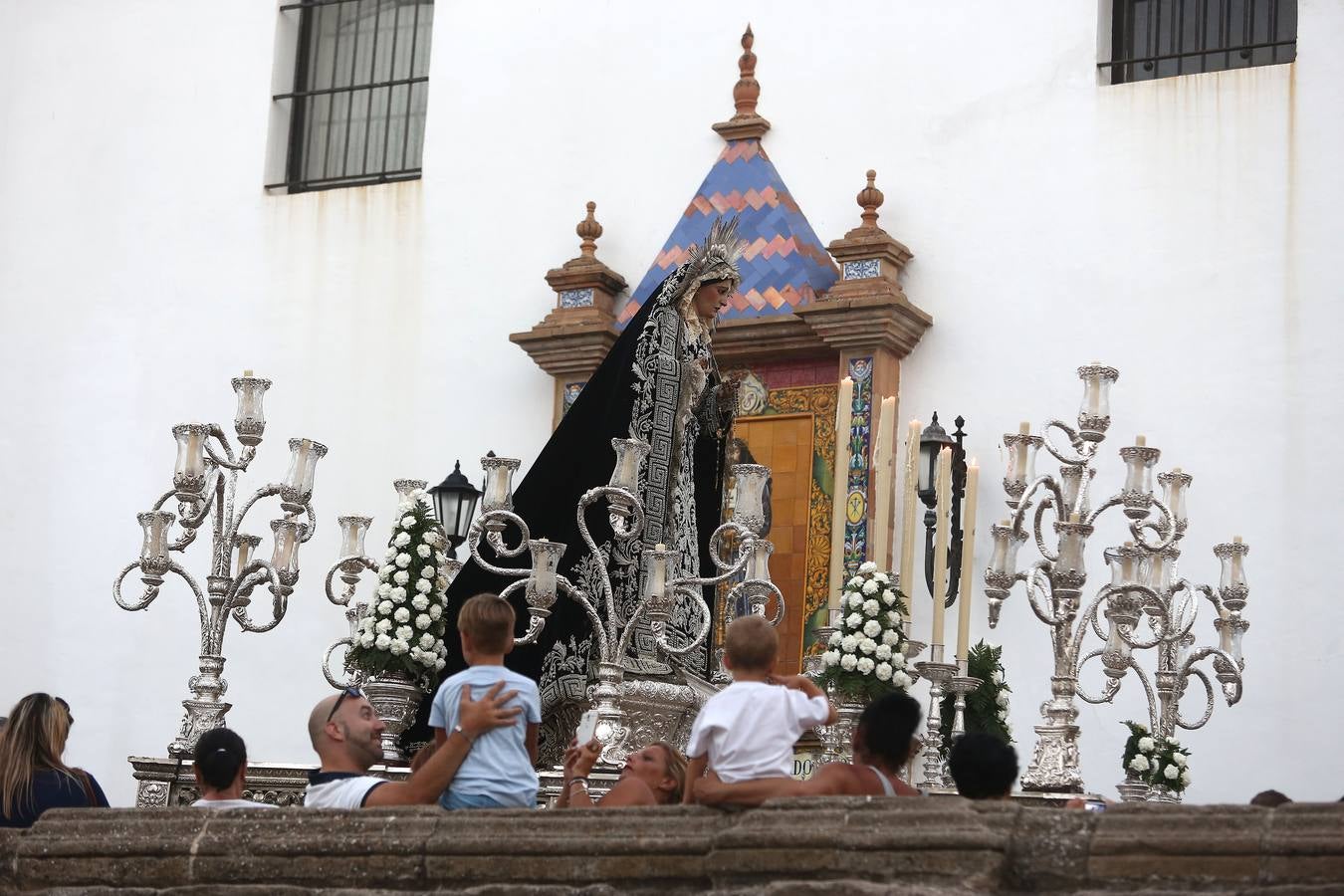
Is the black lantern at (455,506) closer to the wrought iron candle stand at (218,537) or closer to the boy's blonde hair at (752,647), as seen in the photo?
the wrought iron candle stand at (218,537)

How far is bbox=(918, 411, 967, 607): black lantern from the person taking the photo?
364 inches

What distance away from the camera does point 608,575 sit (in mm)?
7793

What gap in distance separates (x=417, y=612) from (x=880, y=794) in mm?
3371

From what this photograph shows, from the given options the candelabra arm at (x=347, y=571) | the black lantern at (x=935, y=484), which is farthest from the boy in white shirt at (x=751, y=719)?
the black lantern at (x=935, y=484)

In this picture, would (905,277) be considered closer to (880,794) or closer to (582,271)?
(582,271)

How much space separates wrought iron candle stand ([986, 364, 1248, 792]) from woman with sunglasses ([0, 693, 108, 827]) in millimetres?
3108

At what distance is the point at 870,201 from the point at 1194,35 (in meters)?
1.82

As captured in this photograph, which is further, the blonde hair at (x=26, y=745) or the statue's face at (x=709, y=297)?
the statue's face at (x=709, y=297)

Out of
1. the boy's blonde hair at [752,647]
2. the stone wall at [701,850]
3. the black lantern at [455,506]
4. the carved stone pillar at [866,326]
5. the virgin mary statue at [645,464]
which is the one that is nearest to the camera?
the stone wall at [701,850]

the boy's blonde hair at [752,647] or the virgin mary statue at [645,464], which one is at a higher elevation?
the virgin mary statue at [645,464]

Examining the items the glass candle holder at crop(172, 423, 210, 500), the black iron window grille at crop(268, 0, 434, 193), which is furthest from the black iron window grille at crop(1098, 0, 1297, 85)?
the glass candle holder at crop(172, 423, 210, 500)

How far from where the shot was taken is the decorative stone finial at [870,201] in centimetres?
1096

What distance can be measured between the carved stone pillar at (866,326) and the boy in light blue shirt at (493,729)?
19.0ft

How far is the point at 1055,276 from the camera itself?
10773mm
